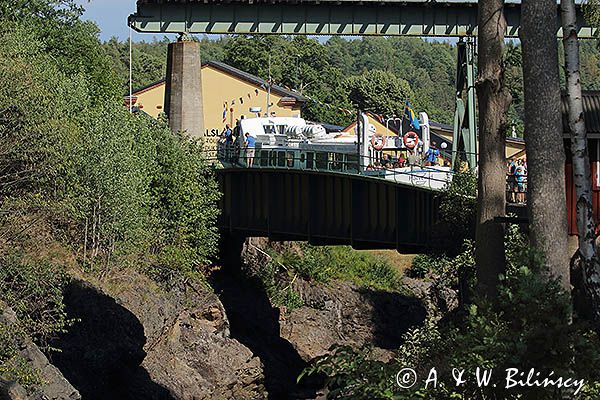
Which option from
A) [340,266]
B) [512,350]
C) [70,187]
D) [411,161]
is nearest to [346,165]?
[411,161]

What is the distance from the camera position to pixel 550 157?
48.8ft

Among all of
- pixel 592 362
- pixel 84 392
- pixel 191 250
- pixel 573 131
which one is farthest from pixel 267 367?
pixel 592 362

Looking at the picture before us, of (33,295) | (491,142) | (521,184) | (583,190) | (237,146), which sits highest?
(237,146)

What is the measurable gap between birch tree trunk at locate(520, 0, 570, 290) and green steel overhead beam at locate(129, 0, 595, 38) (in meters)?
34.2

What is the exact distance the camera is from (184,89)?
51625 mm

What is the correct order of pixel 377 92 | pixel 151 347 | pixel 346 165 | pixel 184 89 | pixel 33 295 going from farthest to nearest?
pixel 377 92
pixel 184 89
pixel 346 165
pixel 151 347
pixel 33 295

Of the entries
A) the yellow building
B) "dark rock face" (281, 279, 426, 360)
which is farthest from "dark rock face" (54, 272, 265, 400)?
the yellow building

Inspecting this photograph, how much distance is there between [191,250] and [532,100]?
33105 mm

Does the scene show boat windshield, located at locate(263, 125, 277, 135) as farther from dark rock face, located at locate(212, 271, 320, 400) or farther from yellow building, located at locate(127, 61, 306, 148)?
yellow building, located at locate(127, 61, 306, 148)

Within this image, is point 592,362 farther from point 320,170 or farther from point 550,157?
point 320,170

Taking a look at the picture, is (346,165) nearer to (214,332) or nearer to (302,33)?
(302,33)

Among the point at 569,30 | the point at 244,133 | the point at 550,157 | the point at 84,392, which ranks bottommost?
the point at 84,392

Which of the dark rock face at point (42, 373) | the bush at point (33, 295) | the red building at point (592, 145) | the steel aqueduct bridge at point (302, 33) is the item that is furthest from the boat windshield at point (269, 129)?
the red building at point (592, 145)

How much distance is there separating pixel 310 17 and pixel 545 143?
35302 millimetres
